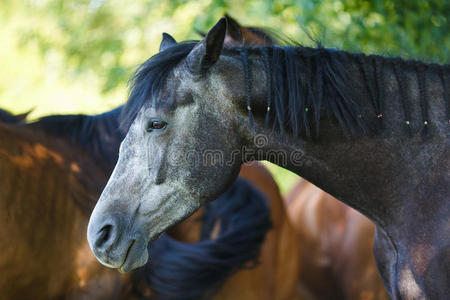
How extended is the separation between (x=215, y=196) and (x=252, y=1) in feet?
11.1

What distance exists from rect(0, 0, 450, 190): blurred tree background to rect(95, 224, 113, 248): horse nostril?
245cm

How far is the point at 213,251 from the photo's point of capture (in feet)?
11.1

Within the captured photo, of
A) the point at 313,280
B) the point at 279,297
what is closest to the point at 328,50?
the point at 279,297

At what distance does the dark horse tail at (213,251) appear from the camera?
3328mm

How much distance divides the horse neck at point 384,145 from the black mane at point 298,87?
2cm

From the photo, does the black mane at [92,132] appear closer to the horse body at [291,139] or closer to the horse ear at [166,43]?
the horse ear at [166,43]

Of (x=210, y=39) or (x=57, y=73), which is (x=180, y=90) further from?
(x=57, y=73)

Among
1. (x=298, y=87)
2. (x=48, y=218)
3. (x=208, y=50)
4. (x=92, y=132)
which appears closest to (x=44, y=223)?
(x=48, y=218)

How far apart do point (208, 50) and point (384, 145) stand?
35.6 inches

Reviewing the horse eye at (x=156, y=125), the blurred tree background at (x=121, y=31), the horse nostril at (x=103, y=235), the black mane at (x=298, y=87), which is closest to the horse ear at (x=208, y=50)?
the black mane at (x=298, y=87)

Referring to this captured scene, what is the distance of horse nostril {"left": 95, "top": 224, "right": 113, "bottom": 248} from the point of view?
2.03 metres

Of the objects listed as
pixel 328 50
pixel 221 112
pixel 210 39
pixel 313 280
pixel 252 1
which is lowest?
pixel 313 280

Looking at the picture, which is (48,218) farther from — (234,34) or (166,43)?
(234,34)

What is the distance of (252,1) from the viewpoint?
5070 mm
